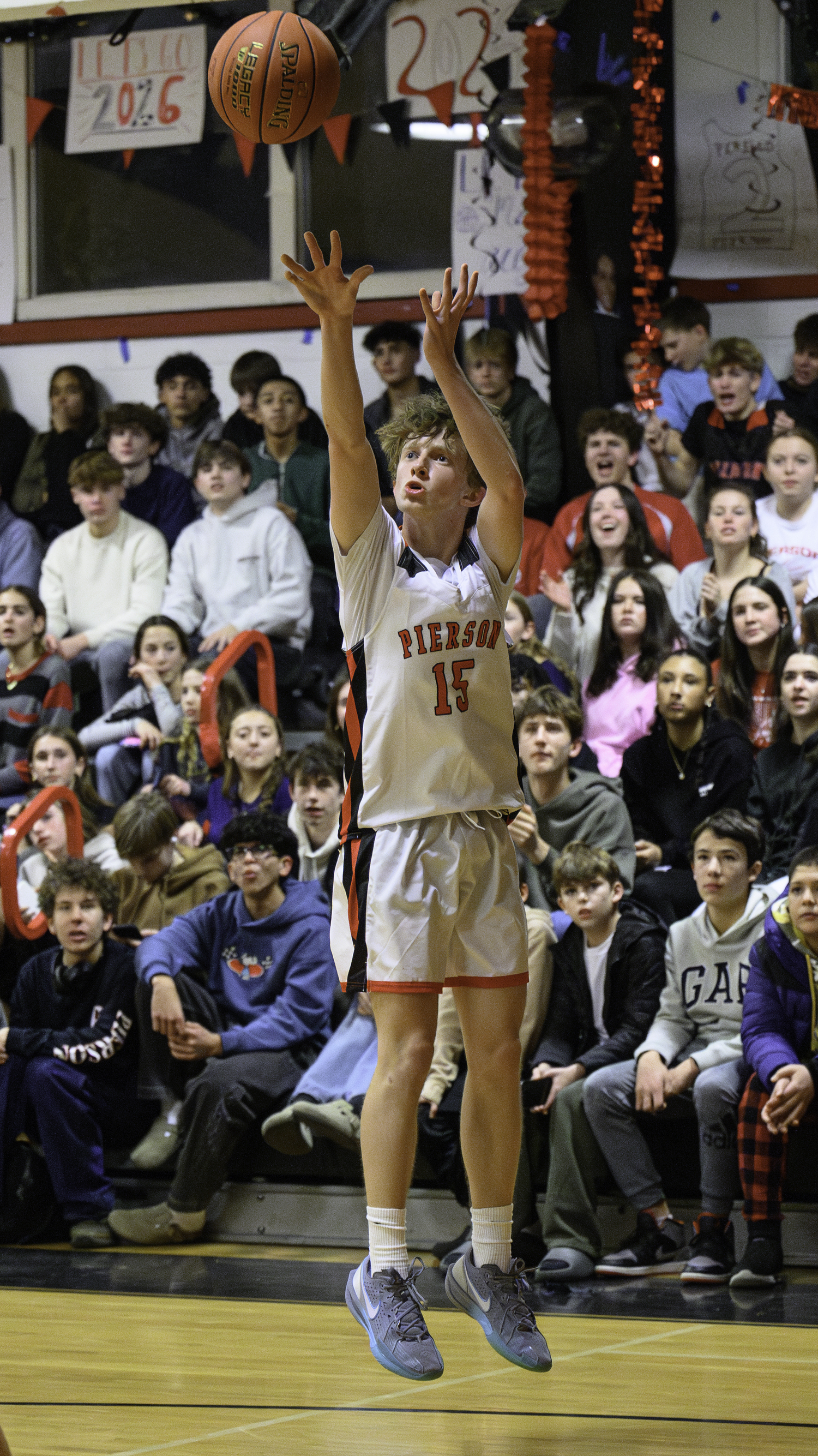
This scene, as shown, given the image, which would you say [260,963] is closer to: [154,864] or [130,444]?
[154,864]

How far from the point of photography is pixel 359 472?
298 centimetres

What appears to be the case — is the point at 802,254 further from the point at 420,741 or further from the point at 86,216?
the point at 420,741

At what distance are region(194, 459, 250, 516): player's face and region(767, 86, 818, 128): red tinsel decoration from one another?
9.00 ft

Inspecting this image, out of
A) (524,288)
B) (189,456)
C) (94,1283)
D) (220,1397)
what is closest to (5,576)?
(189,456)

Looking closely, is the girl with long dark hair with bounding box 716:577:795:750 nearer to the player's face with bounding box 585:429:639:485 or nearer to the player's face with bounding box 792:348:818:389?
the player's face with bounding box 585:429:639:485

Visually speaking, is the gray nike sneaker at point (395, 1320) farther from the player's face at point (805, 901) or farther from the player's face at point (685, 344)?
the player's face at point (685, 344)

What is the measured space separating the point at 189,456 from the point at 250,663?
70.0 inches

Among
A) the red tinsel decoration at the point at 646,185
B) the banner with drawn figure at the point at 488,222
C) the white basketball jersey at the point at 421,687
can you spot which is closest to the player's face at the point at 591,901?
the white basketball jersey at the point at 421,687

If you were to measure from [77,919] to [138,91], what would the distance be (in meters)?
5.39

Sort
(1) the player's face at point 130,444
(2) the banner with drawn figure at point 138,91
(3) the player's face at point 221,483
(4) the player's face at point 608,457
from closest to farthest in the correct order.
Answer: (4) the player's face at point 608,457
(3) the player's face at point 221,483
(1) the player's face at point 130,444
(2) the banner with drawn figure at point 138,91

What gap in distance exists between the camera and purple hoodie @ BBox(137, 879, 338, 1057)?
5117 mm

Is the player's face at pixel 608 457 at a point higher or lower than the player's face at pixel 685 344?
lower

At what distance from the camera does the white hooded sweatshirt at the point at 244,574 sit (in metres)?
7.19

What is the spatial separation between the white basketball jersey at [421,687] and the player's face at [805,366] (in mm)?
4459
